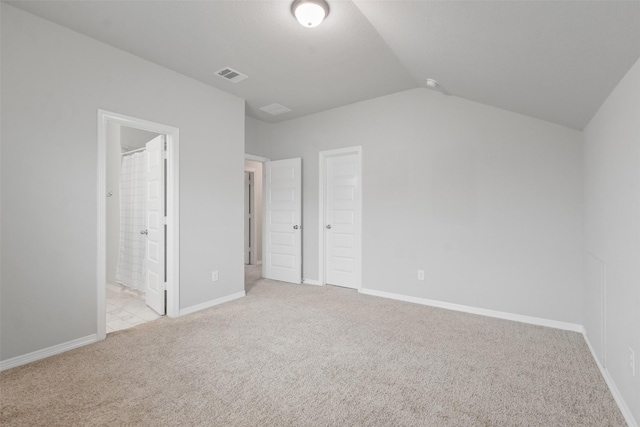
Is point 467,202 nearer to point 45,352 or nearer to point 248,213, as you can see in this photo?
point 45,352

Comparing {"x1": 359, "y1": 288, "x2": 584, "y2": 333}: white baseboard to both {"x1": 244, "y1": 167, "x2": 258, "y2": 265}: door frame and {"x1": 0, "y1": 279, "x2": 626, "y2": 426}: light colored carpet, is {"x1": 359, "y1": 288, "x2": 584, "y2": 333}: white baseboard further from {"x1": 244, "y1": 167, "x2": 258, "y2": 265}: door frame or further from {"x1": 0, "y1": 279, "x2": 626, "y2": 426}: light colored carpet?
{"x1": 244, "y1": 167, "x2": 258, "y2": 265}: door frame

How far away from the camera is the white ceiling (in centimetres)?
162

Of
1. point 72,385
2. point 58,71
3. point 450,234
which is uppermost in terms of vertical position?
point 58,71

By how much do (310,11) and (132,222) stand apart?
3.66 meters

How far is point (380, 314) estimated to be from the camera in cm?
353

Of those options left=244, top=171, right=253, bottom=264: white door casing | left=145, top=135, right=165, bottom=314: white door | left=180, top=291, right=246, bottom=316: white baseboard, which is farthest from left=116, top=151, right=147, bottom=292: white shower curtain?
left=244, top=171, right=253, bottom=264: white door casing

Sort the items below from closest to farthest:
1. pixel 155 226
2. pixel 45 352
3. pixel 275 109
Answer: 1. pixel 45 352
2. pixel 155 226
3. pixel 275 109

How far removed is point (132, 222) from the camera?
4.33 m

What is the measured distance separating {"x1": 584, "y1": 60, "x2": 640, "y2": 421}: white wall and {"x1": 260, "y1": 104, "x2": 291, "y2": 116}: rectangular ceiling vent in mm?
3537

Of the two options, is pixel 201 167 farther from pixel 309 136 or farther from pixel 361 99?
pixel 361 99

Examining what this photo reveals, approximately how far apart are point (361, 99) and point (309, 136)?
104 cm

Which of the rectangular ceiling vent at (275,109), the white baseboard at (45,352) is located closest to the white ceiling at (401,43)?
the rectangular ceiling vent at (275,109)

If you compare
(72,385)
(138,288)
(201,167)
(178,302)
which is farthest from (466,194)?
(138,288)

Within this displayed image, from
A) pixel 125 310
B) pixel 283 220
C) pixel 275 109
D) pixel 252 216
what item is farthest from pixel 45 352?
pixel 252 216
